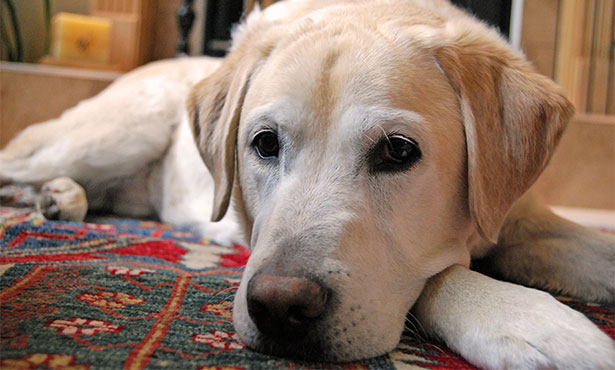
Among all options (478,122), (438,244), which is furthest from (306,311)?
(478,122)

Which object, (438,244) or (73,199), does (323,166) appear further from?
(73,199)

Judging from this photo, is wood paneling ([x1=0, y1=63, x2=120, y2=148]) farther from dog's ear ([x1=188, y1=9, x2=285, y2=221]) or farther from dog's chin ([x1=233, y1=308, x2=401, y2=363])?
dog's chin ([x1=233, y1=308, x2=401, y2=363])

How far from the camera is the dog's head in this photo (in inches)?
40.9

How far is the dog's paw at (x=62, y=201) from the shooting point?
248 centimetres

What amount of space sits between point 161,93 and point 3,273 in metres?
1.74

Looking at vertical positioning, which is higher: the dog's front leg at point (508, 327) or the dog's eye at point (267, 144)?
the dog's eye at point (267, 144)

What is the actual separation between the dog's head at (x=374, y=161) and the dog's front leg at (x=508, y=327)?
84 millimetres

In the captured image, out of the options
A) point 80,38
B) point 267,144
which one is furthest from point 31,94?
point 267,144

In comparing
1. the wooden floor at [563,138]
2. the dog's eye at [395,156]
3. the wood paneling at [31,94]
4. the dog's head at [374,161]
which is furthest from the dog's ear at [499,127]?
the wood paneling at [31,94]

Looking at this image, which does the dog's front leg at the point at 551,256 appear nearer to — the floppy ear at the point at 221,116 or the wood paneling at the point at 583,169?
the floppy ear at the point at 221,116

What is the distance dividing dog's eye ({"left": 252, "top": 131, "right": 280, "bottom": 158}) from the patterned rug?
383 millimetres

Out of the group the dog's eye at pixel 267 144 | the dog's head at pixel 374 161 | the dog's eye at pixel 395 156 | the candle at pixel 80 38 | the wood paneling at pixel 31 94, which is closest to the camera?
the dog's head at pixel 374 161

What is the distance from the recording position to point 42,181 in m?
2.79

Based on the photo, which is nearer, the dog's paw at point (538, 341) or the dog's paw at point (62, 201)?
the dog's paw at point (538, 341)
